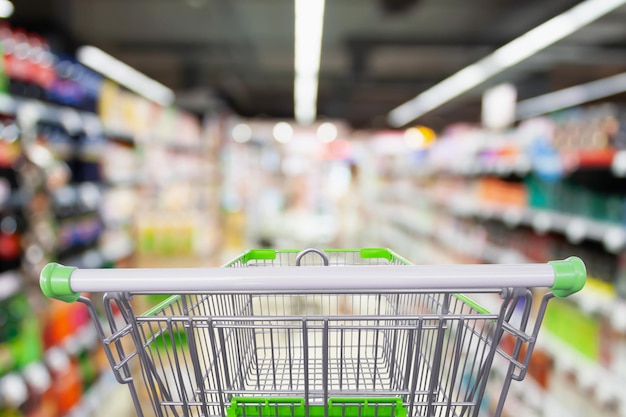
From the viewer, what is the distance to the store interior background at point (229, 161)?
318cm

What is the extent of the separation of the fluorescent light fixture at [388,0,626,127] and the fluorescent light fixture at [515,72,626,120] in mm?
1551

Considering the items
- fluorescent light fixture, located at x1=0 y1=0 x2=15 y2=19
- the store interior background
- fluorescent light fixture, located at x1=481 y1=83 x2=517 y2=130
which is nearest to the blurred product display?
the store interior background

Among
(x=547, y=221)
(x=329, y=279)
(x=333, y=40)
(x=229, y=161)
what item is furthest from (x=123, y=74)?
(x=329, y=279)

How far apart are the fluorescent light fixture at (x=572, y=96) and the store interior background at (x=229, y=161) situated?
6 centimetres

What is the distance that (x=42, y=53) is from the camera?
380 cm

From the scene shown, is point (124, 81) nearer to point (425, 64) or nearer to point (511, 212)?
point (425, 64)

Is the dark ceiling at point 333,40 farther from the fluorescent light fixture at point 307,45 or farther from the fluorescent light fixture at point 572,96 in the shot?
the fluorescent light fixture at point 572,96

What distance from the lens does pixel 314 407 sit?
3.22 ft

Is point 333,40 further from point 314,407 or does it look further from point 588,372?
point 314,407

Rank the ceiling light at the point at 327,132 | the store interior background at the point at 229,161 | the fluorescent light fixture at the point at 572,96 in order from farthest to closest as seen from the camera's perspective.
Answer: the ceiling light at the point at 327,132, the fluorescent light fixture at the point at 572,96, the store interior background at the point at 229,161

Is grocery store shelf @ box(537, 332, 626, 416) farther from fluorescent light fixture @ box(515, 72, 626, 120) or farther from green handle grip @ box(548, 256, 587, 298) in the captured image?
fluorescent light fixture @ box(515, 72, 626, 120)

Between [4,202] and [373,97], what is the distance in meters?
12.4

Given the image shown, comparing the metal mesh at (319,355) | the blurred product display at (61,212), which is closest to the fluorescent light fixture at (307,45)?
the blurred product display at (61,212)

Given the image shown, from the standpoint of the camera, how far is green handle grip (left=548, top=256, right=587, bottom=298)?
792 millimetres
